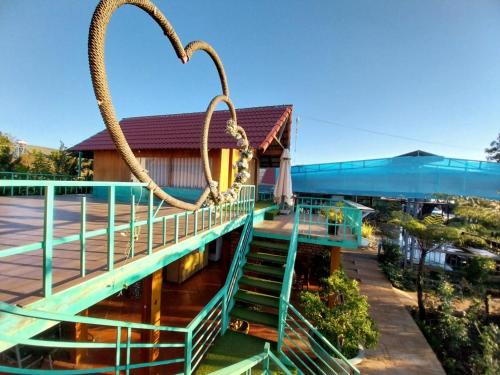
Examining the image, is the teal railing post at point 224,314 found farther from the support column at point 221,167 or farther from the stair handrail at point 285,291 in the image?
the support column at point 221,167

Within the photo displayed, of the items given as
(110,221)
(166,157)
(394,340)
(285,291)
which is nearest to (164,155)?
(166,157)

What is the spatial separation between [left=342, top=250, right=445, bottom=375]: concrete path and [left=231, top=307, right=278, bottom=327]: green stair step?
96.5 inches

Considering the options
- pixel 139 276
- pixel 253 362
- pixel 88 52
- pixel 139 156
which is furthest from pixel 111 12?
pixel 139 156

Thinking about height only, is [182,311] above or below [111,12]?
below

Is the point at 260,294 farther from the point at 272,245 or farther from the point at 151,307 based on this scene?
the point at 151,307

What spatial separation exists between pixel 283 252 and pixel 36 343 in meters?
6.48

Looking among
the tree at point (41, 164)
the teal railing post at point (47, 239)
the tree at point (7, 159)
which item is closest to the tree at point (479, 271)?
the teal railing post at point (47, 239)

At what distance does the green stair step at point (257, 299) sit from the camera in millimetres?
5562

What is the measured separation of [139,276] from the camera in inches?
118

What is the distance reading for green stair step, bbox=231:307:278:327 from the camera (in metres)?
A: 5.46

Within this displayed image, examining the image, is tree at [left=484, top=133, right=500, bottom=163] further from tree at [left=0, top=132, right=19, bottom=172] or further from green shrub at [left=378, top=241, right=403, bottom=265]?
tree at [left=0, top=132, right=19, bottom=172]

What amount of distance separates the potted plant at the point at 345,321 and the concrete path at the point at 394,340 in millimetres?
794

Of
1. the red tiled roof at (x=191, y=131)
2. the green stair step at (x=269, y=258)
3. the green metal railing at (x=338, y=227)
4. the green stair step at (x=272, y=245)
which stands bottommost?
the green stair step at (x=269, y=258)

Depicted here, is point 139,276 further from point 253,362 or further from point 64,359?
point 64,359
